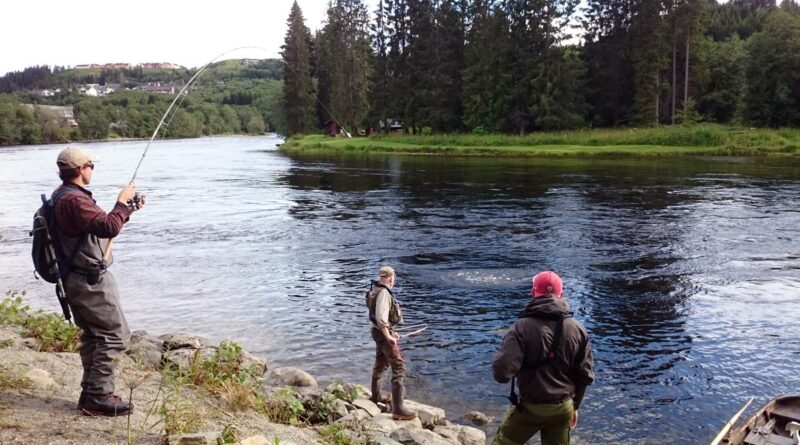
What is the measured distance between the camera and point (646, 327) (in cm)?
1291

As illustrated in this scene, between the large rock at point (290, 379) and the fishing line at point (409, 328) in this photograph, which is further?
the fishing line at point (409, 328)

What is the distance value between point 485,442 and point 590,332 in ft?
16.5

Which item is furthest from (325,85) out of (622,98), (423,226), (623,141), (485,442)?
(485,442)

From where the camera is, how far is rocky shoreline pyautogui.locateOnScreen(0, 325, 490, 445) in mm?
5551

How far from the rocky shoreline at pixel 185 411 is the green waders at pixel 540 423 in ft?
4.57

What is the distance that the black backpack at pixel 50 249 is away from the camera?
5.59m

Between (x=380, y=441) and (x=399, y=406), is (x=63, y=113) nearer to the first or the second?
(x=399, y=406)

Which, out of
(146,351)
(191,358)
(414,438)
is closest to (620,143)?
(146,351)

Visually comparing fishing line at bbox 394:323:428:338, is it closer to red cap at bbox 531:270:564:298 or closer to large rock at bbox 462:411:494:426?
large rock at bbox 462:411:494:426

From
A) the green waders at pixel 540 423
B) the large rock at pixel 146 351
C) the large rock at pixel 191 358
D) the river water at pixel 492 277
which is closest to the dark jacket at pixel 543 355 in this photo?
the green waders at pixel 540 423

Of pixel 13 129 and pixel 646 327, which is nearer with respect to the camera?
pixel 646 327

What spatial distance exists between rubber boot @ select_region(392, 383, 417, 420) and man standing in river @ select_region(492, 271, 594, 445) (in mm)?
2981

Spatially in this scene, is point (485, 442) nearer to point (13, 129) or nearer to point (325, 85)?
point (325, 85)

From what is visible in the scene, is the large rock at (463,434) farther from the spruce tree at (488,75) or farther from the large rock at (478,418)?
the spruce tree at (488,75)
